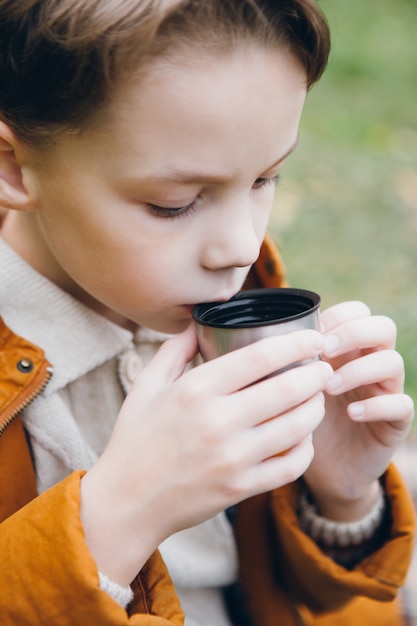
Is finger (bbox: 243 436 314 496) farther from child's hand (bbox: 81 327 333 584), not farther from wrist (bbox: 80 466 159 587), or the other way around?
wrist (bbox: 80 466 159 587)

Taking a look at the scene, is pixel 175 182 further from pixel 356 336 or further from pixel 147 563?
pixel 147 563

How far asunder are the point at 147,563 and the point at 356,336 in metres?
0.50

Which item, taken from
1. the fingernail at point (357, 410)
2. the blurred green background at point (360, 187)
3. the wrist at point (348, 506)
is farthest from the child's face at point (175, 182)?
the blurred green background at point (360, 187)

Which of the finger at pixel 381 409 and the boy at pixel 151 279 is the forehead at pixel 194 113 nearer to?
the boy at pixel 151 279

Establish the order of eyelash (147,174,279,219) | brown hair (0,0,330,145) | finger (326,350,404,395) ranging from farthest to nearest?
finger (326,350,404,395) < eyelash (147,174,279,219) < brown hair (0,0,330,145)

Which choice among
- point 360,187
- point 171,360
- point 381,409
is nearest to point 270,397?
point 171,360

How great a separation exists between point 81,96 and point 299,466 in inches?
24.7

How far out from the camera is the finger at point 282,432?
4.00ft

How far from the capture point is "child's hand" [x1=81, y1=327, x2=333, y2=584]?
121 cm

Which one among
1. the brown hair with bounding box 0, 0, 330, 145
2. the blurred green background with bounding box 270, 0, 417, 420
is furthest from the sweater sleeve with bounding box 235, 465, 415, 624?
the blurred green background with bounding box 270, 0, 417, 420

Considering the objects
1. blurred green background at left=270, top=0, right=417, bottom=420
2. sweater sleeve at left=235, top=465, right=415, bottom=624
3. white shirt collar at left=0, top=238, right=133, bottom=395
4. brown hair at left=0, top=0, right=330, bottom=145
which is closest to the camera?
brown hair at left=0, top=0, right=330, bottom=145

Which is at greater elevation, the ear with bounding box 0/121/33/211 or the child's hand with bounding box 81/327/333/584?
the ear with bounding box 0/121/33/211

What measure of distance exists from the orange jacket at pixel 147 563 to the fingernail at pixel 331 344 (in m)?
0.38

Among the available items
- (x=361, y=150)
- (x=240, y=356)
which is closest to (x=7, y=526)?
(x=240, y=356)
